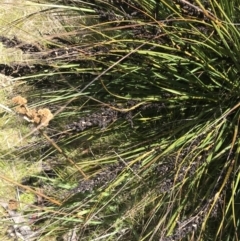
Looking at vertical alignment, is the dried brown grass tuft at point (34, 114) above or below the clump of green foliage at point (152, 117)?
above

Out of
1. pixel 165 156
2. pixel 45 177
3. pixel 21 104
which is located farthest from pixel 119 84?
pixel 21 104

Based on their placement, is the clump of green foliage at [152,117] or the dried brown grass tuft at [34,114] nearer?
the dried brown grass tuft at [34,114]

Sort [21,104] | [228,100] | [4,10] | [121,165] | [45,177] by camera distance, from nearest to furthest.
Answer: [21,104] → [121,165] → [228,100] → [45,177] → [4,10]

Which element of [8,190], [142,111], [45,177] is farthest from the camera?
[8,190]

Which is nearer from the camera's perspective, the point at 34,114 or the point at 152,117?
the point at 34,114

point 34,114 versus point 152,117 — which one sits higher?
point 34,114

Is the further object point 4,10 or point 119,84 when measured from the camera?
point 4,10

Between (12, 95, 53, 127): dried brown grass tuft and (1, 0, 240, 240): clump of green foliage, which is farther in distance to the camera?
(1, 0, 240, 240): clump of green foliage

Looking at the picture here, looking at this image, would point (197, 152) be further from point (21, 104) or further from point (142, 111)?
point (21, 104)
